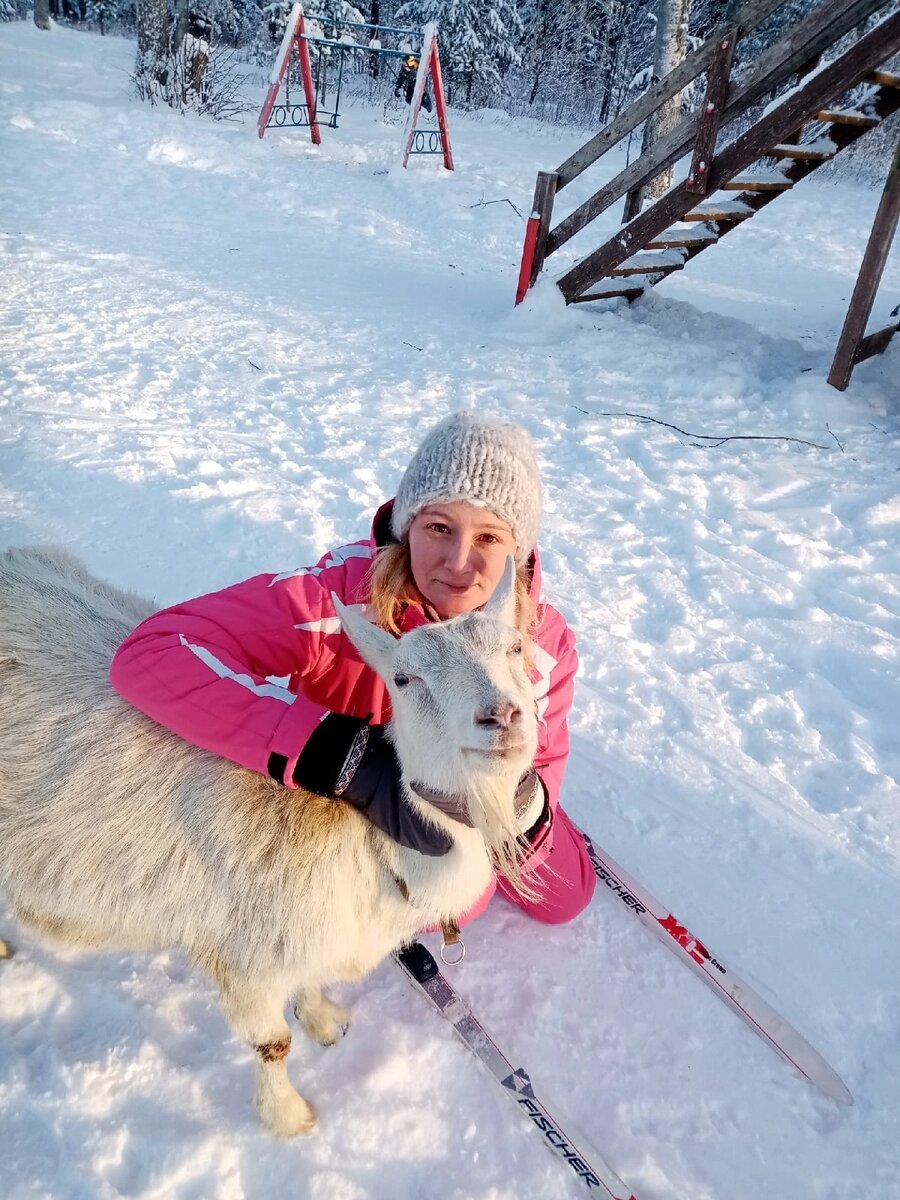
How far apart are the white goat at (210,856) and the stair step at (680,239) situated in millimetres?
6319

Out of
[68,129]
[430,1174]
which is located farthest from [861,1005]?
[68,129]

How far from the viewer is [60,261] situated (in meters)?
7.71

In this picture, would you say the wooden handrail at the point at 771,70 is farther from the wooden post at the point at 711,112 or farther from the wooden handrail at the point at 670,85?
the wooden handrail at the point at 670,85

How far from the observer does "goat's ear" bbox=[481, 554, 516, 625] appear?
5.45ft

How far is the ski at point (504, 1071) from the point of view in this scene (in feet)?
6.15

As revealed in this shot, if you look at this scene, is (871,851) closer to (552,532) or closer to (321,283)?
(552,532)

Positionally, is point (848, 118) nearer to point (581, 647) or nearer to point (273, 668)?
point (581, 647)

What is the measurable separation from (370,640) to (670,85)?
6397 millimetres

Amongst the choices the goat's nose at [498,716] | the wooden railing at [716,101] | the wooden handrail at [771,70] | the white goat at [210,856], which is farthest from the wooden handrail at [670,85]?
the white goat at [210,856]

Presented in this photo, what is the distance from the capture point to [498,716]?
1331mm

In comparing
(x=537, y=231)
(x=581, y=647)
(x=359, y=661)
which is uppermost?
(x=537, y=231)

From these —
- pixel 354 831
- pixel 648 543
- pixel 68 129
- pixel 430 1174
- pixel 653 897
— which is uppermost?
pixel 68 129

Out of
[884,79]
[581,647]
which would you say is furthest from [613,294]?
[581,647]

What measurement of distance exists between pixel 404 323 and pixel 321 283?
1.57 metres
